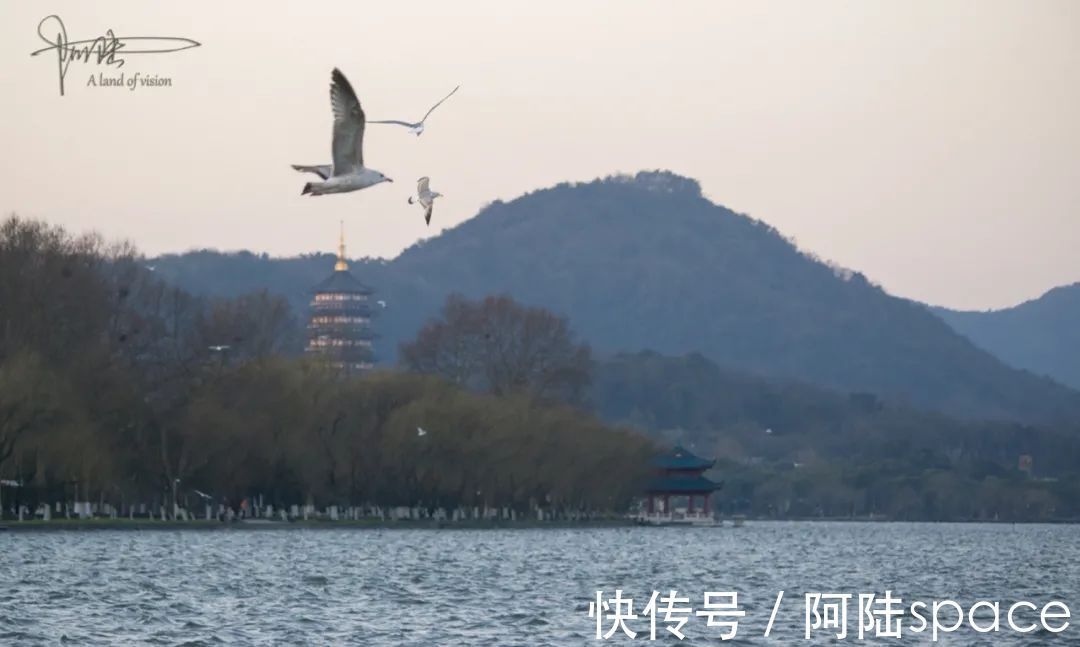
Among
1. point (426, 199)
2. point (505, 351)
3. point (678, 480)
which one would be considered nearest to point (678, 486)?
point (678, 480)

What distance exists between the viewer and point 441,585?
5919 cm

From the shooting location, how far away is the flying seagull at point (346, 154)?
91.6 ft

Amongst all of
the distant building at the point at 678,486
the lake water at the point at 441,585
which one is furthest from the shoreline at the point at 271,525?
the distant building at the point at 678,486

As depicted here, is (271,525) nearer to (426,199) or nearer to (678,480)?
(678,480)

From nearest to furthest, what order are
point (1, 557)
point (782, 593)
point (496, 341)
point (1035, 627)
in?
point (1035, 627) < point (782, 593) < point (1, 557) < point (496, 341)

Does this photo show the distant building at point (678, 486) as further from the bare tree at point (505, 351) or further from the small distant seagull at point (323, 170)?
the small distant seagull at point (323, 170)

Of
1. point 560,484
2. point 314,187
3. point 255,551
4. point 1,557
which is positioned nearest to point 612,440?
point 560,484

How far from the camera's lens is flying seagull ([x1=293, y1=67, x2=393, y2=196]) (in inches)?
1099

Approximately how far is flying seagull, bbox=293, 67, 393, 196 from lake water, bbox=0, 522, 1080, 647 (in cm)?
1523

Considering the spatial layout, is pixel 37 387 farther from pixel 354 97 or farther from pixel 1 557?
pixel 354 97

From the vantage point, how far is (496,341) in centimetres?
14388

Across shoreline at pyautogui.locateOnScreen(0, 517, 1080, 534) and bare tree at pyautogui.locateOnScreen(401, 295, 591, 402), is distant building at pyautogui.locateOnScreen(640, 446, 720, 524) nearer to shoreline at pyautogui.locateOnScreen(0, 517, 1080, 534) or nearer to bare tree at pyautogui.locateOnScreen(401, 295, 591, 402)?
bare tree at pyautogui.locateOnScreen(401, 295, 591, 402)

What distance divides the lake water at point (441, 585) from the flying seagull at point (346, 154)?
15.2 m

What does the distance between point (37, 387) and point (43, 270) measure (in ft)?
40.9
